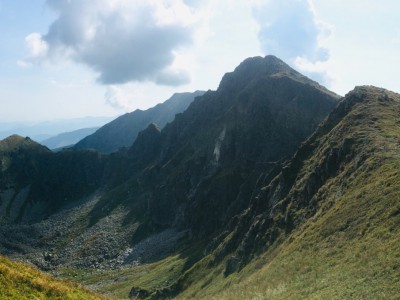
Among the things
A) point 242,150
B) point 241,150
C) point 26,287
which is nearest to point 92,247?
point 241,150

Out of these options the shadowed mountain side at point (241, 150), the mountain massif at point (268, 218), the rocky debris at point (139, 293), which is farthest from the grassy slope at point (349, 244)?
the shadowed mountain side at point (241, 150)

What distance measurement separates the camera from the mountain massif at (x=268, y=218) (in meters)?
44.3

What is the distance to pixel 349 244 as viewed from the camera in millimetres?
44500

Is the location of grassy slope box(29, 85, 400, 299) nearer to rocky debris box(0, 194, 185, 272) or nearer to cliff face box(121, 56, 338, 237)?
cliff face box(121, 56, 338, 237)

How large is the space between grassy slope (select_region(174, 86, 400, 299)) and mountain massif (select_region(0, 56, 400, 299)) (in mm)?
201

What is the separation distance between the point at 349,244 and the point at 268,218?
36.9 metres

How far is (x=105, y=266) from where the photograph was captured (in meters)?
151

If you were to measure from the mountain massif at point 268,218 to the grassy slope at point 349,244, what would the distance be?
201 millimetres

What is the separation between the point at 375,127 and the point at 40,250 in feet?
522

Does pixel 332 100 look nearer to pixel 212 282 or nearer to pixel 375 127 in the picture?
pixel 375 127

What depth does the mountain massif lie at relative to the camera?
44.3m

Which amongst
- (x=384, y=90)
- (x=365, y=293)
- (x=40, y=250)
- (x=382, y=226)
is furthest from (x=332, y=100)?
(x=40, y=250)

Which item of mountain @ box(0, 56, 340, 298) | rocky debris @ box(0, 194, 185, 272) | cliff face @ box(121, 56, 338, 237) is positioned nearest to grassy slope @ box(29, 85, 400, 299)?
mountain @ box(0, 56, 340, 298)

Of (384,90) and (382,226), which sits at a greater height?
(384,90)
